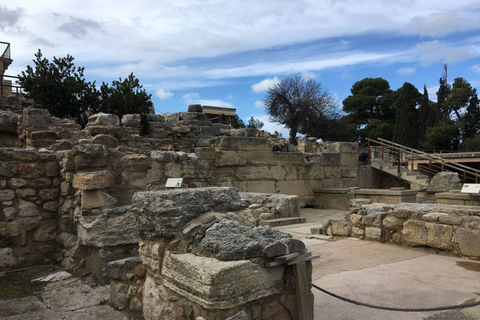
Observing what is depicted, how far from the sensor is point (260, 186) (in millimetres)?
10789

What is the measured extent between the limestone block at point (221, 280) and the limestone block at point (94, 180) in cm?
200

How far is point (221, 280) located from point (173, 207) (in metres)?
0.76

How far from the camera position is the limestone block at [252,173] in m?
10.5

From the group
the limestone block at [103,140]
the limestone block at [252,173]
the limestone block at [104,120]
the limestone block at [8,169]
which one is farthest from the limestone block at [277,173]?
the limestone block at [8,169]

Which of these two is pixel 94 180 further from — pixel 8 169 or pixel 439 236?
pixel 439 236

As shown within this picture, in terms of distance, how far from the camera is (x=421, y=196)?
40.4 ft

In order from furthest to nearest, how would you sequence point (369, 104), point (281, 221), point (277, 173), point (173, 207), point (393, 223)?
1. point (369, 104)
2. point (277, 173)
3. point (281, 221)
4. point (393, 223)
5. point (173, 207)

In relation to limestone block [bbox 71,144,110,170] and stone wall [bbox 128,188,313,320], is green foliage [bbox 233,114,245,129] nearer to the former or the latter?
limestone block [bbox 71,144,110,170]

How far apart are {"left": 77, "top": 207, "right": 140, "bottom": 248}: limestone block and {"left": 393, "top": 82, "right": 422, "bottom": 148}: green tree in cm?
3137

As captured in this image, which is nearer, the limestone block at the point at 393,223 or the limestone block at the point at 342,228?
the limestone block at the point at 393,223

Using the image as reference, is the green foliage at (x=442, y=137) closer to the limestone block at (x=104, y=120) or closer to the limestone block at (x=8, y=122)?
the limestone block at (x=104, y=120)

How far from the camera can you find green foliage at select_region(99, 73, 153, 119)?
1469cm

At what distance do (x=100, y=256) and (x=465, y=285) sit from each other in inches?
146

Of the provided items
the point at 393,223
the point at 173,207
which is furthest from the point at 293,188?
the point at 173,207
